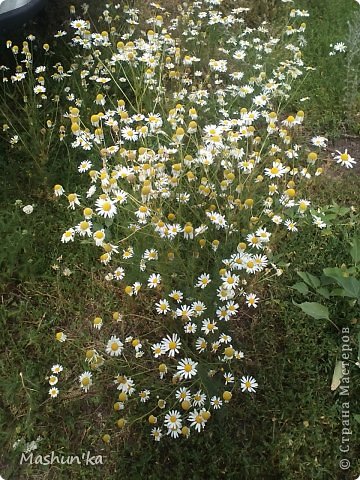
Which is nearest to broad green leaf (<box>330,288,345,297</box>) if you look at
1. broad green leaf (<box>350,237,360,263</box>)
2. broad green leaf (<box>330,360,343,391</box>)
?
broad green leaf (<box>350,237,360,263</box>)

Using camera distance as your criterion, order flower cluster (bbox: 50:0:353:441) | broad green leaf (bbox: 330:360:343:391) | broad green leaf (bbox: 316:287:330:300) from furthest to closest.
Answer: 1. broad green leaf (bbox: 316:287:330:300)
2. broad green leaf (bbox: 330:360:343:391)
3. flower cluster (bbox: 50:0:353:441)

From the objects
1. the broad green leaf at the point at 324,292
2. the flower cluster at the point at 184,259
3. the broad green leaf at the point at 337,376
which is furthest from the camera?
the broad green leaf at the point at 324,292

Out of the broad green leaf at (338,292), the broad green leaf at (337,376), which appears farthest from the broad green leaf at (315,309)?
the broad green leaf at (337,376)

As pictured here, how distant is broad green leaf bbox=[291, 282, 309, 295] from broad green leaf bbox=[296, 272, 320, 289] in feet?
0.09

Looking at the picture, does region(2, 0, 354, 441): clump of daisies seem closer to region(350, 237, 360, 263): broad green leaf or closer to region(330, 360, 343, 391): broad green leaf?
region(350, 237, 360, 263): broad green leaf

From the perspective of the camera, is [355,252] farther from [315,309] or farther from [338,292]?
[315,309]

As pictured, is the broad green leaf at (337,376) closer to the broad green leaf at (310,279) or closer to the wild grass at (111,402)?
the wild grass at (111,402)

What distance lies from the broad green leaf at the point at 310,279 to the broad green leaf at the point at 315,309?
13 cm

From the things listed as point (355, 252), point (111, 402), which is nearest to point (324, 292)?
point (355, 252)

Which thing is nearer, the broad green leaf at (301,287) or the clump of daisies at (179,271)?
the clump of daisies at (179,271)

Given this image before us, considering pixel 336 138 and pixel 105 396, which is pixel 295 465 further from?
pixel 336 138

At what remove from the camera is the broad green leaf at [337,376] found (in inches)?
80.9

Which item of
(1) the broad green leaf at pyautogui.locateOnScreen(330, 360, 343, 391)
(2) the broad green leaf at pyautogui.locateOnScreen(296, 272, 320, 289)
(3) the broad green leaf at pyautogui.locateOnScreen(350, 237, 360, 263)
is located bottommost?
(1) the broad green leaf at pyautogui.locateOnScreen(330, 360, 343, 391)

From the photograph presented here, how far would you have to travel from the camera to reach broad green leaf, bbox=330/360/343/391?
2.05 m
